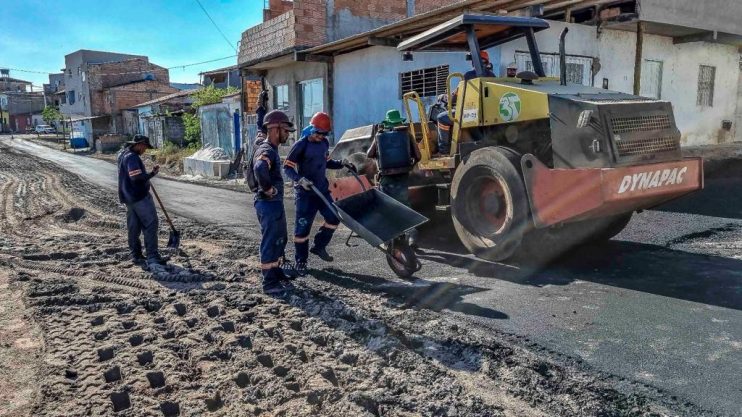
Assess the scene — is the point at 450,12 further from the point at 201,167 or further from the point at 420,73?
the point at 201,167

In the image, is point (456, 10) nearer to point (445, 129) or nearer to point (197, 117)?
point (445, 129)

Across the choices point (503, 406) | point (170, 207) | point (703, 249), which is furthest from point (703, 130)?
point (503, 406)

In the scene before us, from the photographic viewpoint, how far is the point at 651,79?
1348cm

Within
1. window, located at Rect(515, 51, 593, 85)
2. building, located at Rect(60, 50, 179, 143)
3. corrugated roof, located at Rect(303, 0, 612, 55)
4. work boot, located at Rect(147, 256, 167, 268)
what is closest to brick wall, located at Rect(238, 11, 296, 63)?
corrugated roof, located at Rect(303, 0, 612, 55)

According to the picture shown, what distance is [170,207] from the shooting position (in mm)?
10992

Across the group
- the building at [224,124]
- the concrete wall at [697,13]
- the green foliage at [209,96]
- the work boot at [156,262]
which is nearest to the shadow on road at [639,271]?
the work boot at [156,262]

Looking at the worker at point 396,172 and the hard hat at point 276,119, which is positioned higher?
the hard hat at point 276,119

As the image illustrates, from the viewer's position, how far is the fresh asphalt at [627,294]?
3.44 meters

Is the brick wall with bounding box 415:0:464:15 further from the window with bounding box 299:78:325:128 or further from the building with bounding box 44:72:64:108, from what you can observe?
the building with bounding box 44:72:64:108

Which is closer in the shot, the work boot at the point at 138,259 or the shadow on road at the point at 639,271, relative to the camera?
the shadow on road at the point at 639,271

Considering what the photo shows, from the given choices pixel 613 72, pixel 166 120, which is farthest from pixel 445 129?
pixel 166 120

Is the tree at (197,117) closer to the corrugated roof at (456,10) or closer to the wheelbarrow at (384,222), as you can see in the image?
the corrugated roof at (456,10)

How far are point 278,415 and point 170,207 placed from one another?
347 inches

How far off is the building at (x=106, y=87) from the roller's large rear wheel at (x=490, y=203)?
143 feet
